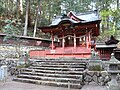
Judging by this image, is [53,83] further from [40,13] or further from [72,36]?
[40,13]

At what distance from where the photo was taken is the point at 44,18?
113 feet

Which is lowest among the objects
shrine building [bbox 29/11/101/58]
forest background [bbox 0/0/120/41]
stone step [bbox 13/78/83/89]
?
stone step [bbox 13/78/83/89]

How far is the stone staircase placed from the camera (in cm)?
944

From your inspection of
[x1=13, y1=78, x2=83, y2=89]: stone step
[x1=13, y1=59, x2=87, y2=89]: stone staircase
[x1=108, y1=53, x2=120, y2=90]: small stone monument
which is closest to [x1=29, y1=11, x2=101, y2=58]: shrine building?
[x1=13, y1=59, x2=87, y2=89]: stone staircase

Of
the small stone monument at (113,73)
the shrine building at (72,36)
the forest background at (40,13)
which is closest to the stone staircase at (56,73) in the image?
the small stone monument at (113,73)

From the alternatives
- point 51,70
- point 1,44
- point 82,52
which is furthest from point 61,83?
point 1,44

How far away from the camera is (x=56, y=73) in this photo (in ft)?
A: 35.4

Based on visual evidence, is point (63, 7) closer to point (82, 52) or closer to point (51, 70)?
point (82, 52)

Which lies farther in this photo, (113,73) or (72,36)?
(72,36)

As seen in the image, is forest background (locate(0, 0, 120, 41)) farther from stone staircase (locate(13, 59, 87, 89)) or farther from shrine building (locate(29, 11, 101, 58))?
stone staircase (locate(13, 59, 87, 89))

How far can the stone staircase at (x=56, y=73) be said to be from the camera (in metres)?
9.44

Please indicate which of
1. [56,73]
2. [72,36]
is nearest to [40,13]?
[72,36]

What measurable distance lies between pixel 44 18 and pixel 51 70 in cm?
2433

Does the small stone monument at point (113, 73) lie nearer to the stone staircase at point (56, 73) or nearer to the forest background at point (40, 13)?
the stone staircase at point (56, 73)
